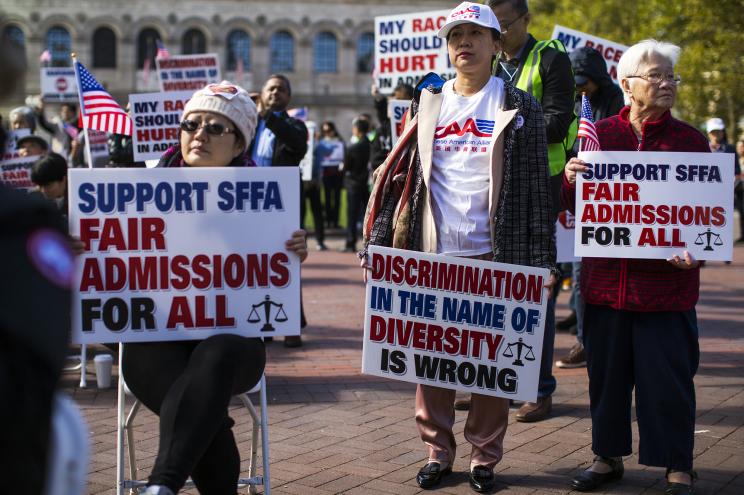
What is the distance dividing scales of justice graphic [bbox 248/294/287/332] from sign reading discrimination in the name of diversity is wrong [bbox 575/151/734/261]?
55.4 inches

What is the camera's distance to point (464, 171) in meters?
4.59

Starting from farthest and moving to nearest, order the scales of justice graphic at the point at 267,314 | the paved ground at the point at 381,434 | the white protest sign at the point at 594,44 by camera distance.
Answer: the white protest sign at the point at 594,44 → the paved ground at the point at 381,434 → the scales of justice graphic at the point at 267,314

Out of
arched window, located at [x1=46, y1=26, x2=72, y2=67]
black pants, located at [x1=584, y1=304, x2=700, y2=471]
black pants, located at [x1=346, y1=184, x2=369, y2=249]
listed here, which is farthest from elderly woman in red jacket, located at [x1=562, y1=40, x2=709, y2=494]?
arched window, located at [x1=46, y1=26, x2=72, y2=67]

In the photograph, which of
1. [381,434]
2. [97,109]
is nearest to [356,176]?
[97,109]

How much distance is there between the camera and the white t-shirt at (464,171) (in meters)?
4.57

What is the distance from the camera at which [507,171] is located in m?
4.54

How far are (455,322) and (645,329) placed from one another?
0.84 metres

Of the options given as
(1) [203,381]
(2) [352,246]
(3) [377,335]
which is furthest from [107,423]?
(2) [352,246]

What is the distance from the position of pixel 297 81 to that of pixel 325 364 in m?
54.5

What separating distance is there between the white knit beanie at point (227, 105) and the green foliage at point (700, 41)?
18.9 meters

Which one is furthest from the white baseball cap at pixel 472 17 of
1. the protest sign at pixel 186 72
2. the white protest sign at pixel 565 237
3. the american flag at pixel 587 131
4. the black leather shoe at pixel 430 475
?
the protest sign at pixel 186 72

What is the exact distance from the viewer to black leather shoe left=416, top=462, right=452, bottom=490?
4.63 meters

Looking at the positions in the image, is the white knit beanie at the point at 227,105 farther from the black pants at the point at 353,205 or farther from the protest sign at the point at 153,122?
the black pants at the point at 353,205

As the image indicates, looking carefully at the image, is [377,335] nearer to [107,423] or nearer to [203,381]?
[203,381]
